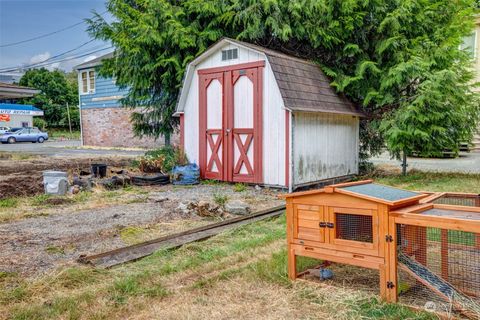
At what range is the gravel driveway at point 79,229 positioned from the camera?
4.74 metres

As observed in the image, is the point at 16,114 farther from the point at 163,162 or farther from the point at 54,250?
the point at 54,250

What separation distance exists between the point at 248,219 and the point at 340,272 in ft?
8.99

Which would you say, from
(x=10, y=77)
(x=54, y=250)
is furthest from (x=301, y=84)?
(x=10, y=77)

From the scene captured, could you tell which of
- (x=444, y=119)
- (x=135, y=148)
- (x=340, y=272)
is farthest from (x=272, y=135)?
(x=135, y=148)

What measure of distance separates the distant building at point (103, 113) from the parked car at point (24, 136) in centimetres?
929

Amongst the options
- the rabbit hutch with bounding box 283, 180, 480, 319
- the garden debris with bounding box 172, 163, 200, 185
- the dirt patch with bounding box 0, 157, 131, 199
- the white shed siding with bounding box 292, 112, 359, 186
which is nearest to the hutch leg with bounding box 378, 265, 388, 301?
the rabbit hutch with bounding box 283, 180, 480, 319

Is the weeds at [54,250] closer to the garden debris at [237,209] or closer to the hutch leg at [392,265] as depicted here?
the garden debris at [237,209]

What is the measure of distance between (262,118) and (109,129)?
16983mm

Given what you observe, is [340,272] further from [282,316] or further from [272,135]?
[272,135]

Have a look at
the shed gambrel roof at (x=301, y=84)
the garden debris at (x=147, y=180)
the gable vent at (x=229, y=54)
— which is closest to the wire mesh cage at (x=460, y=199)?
the shed gambrel roof at (x=301, y=84)

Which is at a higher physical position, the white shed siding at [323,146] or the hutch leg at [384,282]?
the white shed siding at [323,146]

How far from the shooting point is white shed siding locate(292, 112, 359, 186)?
9.84m

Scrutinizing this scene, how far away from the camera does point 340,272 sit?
4094 millimetres

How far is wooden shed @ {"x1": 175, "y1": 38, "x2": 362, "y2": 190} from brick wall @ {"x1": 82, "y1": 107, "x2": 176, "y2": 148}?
12166mm
